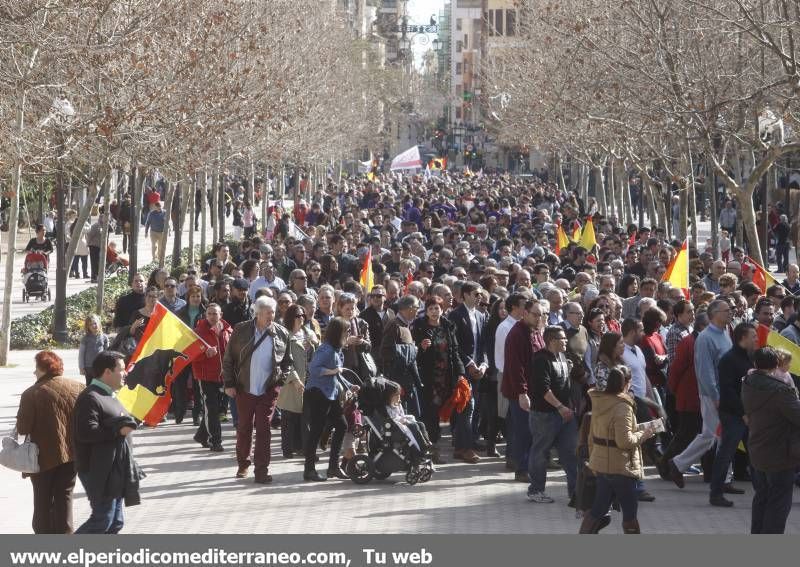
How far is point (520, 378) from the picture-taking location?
498 inches

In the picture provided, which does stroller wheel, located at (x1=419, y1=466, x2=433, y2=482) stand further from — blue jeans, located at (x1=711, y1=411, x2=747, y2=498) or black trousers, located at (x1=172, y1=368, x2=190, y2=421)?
black trousers, located at (x1=172, y1=368, x2=190, y2=421)

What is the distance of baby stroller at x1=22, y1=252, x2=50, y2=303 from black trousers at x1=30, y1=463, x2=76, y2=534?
849 inches

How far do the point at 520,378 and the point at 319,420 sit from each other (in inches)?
70.2

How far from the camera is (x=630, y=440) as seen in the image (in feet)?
32.4

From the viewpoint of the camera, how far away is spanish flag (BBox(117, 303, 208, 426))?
13602mm

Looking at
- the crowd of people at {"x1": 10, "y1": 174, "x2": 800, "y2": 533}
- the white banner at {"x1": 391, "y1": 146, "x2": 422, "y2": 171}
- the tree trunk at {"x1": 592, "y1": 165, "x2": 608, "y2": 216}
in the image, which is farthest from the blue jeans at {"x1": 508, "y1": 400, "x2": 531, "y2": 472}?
the white banner at {"x1": 391, "y1": 146, "x2": 422, "y2": 171}

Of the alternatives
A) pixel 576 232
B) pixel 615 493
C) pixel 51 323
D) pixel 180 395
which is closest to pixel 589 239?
pixel 576 232

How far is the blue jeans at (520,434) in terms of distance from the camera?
13016 mm

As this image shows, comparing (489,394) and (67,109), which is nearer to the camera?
(489,394)

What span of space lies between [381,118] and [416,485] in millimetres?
84310

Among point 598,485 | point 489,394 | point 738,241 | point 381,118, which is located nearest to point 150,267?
point 738,241

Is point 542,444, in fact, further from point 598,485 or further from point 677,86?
point 677,86

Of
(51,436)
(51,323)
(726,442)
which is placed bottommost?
(726,442)

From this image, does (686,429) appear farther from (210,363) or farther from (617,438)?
(210,363)
